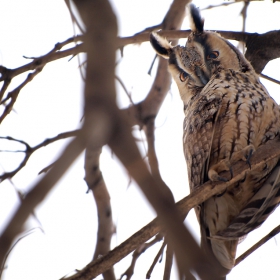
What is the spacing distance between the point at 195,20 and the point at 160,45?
0.97 feet

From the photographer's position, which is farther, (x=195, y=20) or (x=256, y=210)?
(x=195, y=20)

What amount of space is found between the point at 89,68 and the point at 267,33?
2.31 m

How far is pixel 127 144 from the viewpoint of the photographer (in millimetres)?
599

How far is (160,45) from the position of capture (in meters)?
3.05

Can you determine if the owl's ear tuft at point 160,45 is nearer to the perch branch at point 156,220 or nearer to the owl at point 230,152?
the owl at point 230,152

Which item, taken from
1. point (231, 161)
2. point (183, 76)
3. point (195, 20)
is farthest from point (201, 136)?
point (195, 20)

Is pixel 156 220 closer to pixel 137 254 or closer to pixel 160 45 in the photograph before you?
pixel 137 254

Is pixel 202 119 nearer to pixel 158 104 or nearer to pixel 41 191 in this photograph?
pixel 158 104

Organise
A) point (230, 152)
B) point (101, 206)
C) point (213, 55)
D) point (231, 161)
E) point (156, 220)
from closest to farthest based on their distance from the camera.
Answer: point (156, 220) → point (231, 161) → point (230, 152) → point (101, 206) → point (213, 55)

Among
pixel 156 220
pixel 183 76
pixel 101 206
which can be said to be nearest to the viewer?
pixel 156 220

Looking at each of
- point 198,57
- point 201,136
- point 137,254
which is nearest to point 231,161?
point 201,136

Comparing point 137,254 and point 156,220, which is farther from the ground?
point 137,254

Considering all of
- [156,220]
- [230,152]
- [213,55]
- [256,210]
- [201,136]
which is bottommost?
[156,220]

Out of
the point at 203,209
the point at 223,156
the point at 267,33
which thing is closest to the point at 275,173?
the point at 223,156
